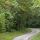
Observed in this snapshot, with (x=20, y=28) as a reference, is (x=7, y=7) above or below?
above

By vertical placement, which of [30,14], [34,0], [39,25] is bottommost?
[39,25]

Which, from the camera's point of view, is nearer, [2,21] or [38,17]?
[2,21]

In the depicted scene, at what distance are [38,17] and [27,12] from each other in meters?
1.75

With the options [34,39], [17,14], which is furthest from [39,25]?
[34,39]

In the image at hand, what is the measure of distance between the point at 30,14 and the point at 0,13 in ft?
19.1

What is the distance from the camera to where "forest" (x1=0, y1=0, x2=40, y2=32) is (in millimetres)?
19047

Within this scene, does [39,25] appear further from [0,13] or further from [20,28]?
[0,13]

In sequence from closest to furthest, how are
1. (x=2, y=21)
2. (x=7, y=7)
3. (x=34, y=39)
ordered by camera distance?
(x=34, y=39) → (x=2, y=21) → (x=7, y=7)

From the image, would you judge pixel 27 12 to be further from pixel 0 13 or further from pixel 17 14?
pixel 0 13

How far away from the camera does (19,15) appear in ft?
72.5

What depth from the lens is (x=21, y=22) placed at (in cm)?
2294

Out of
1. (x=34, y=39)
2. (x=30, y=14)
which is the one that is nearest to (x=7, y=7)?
(x=30, y=14)

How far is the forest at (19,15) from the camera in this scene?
1905cm

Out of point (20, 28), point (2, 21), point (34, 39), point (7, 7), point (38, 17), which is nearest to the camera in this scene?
point (34, 39)
